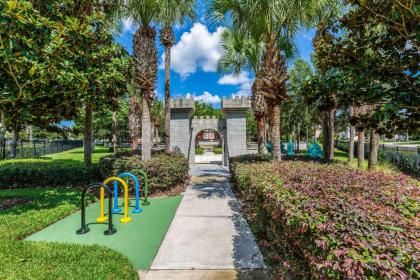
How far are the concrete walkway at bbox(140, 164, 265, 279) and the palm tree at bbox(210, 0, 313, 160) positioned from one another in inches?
122

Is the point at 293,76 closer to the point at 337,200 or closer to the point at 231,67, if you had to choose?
the point at 231,67

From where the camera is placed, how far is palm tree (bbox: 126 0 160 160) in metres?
8.46

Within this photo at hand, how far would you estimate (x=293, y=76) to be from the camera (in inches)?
995

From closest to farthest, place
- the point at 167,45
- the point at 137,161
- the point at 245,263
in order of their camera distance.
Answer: the point at 245,263
the point at 137,161
the point at 167,45

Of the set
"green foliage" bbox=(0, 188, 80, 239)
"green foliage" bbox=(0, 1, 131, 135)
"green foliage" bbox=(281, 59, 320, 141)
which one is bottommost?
"green foliage" bbox=(0, 188, 80, 239)

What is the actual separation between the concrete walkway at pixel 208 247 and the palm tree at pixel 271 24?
310 centimetres

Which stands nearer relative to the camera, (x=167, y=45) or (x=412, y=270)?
(x=412, y=270)

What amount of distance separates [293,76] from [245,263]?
24.5 m

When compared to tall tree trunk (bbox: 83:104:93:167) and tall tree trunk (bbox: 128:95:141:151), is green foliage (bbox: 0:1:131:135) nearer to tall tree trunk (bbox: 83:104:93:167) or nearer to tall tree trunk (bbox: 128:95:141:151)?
tall tree trunk (bbox: 83:104:93:167)

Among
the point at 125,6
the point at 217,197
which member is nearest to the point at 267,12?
the point at 125,6

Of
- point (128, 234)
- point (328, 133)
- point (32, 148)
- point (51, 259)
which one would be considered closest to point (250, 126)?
point (32, 148)

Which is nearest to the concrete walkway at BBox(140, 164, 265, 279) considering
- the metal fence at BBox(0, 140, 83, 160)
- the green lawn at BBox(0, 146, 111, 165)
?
the green lawn at BBox(0, 146, 111, 165)

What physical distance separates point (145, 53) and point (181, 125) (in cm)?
709

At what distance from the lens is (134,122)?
20.9 m
